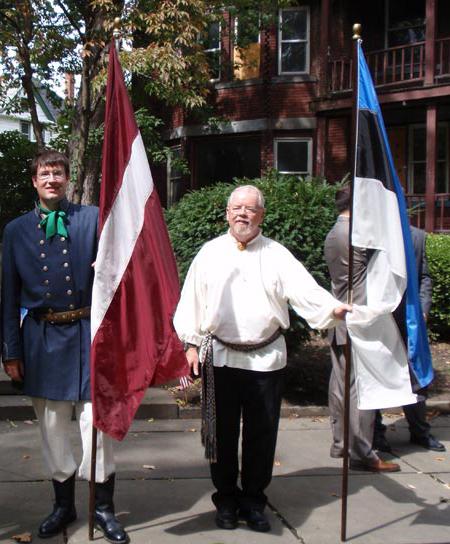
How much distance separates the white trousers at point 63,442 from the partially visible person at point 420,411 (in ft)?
8.49

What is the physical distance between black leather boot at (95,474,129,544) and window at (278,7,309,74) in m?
15.0

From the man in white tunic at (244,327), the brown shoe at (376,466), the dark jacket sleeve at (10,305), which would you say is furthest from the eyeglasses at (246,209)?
the brown shoe at (376,466)

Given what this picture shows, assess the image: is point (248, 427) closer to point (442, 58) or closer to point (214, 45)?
point (442, 58)

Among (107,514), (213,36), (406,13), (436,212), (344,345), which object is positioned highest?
(406,13)

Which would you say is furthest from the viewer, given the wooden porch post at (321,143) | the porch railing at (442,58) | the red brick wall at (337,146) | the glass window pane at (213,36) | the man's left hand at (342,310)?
the red brick wall at (337,146)

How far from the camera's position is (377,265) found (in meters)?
4.09

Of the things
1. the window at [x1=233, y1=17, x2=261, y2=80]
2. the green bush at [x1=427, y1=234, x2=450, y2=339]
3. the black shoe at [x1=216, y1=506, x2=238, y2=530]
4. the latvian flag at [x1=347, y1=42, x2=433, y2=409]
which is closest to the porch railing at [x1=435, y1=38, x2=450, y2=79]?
the window at [x1=233, y1=17, x2=261, y2=80]

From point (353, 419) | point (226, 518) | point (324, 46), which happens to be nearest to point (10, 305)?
point (226, 518)

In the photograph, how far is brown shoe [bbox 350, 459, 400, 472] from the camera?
543cm

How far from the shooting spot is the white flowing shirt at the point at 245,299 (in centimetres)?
417

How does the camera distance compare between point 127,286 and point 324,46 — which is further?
point 324,46

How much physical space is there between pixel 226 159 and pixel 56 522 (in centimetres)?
1494

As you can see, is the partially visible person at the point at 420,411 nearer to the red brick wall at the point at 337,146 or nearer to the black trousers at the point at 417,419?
the black trousers at the point at 417,419

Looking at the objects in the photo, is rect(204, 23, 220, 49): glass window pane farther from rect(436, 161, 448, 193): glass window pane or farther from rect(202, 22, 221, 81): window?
rect(436, 161, 448, 193): glass window pane
